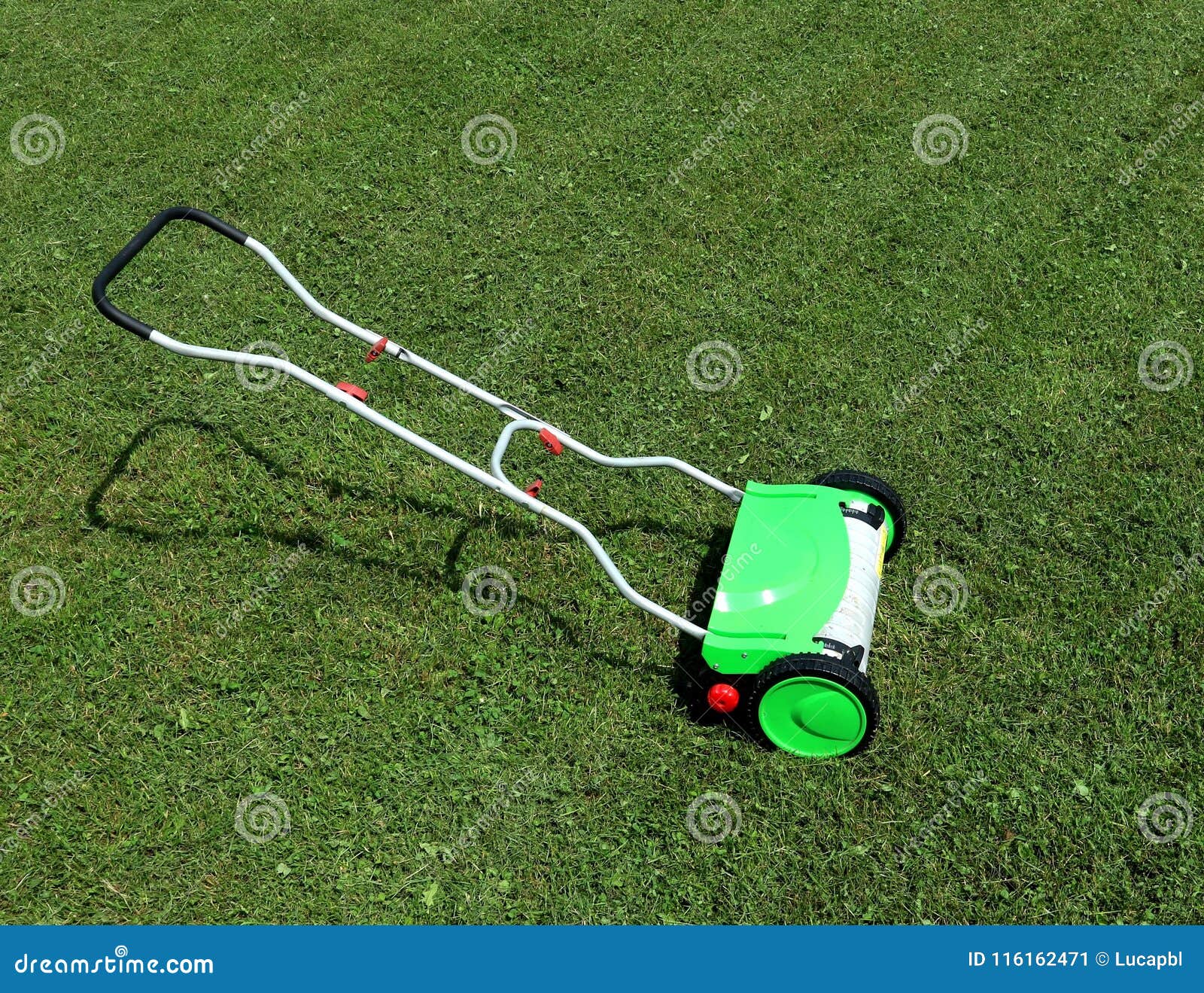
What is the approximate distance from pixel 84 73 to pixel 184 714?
6.44 m

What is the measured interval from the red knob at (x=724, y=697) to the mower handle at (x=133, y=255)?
104 inches

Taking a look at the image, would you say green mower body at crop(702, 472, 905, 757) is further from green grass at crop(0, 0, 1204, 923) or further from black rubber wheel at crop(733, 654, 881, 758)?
green grass at crop(0, 0, 1204, 923)

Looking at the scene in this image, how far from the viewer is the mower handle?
420cm

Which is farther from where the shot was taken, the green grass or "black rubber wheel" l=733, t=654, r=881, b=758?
the green grass

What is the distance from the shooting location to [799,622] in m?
4.14

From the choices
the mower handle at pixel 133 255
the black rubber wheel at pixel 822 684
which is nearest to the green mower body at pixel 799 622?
the black rubber wheel at pixel 822 684

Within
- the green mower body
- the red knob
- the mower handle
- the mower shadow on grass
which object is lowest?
the mower shadow on grass

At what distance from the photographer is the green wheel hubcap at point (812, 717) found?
13.4 feet

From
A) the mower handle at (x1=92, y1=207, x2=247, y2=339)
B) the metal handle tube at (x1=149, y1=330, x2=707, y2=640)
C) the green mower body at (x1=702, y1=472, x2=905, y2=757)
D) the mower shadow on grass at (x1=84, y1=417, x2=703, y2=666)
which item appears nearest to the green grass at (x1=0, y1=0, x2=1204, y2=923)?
the mower shadow on grass at (x1=84, y1=417, x2=703, y2=666)

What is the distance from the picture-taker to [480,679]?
15.6ft

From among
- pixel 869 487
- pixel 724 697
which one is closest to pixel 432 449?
pixel 724 697

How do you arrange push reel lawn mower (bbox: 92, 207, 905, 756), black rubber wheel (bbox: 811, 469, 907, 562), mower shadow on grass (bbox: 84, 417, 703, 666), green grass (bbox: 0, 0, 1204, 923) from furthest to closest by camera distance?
mower shadow on grass (bbox: 84, 417, 703, 666), black rubber wheel (bbox: 811, 469, 907, 562), green grass (bbox: 0, 0, 1204, 923), push reel lawn mower (bbox: 92, 207, 905, 756)

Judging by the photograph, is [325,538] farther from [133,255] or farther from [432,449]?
[133,255]

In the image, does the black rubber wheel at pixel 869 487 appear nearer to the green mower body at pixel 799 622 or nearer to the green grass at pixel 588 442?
the green mower body at pixel 799 622
